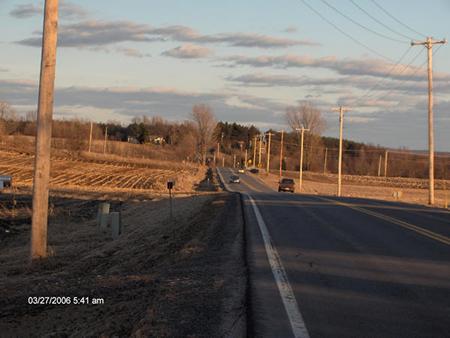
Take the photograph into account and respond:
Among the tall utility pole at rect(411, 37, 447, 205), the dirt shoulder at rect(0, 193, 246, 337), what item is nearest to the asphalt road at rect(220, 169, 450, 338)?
the dirt shoulder at rect(0, 193, 246, 337)

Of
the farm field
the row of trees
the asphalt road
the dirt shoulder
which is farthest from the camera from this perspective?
the row of trees

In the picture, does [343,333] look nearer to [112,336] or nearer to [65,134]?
[112,336]

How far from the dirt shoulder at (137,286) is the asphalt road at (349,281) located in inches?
16.6

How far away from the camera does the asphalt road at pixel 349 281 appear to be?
280 inches

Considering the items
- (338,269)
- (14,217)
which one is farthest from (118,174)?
(338,269)

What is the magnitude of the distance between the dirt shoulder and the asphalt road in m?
0.42

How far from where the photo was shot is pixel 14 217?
2803 cm

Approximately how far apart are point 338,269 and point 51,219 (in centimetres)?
1941

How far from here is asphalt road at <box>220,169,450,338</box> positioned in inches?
280

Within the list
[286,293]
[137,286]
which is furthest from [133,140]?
[286,293]

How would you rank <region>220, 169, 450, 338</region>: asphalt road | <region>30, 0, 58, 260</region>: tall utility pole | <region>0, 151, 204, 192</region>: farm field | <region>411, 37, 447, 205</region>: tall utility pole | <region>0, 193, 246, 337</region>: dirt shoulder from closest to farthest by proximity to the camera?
<region>220, 169, 450, 338</region>: asphalt road, <region>0, 193, 246, 337</region>: dirt shoulder, <region>30, 0, 58, 260</region>: tall utility pole, <region>411, 37, 447, 205</region>: tall utility pole, <region>0, 151, 204, 192</region>: farm field

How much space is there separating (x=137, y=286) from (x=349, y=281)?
3.23m

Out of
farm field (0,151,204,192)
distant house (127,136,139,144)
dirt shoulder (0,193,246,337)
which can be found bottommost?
dirt shoulder (0,193,246,337)

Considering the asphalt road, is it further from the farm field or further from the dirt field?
the farm field
